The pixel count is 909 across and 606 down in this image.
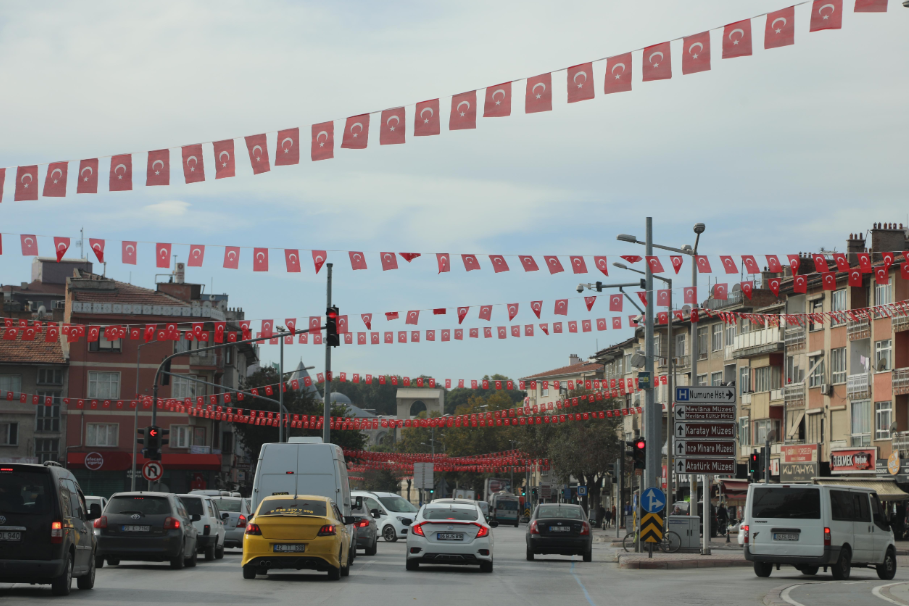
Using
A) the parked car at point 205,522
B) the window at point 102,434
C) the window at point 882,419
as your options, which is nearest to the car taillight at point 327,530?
the parked car at point 205,522

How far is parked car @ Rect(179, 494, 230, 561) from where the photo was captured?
27219 mm

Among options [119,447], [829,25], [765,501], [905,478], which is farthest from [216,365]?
[829,25]

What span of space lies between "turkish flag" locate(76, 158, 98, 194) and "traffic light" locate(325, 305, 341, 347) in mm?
13907

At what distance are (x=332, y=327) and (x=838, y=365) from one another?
1343 inches

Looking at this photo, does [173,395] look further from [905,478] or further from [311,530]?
[311,530]

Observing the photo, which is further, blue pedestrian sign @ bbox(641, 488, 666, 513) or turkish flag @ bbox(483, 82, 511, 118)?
blue pedestrian sign @ bbox(641, 488, 666, 513)

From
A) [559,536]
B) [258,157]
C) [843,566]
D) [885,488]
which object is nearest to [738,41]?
[258,157]

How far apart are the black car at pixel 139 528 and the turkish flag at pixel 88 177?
20.3ft

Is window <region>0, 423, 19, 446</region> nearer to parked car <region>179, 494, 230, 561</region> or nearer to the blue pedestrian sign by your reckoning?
parked car <region>179, 494, 230, 561</region>

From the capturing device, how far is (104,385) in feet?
242

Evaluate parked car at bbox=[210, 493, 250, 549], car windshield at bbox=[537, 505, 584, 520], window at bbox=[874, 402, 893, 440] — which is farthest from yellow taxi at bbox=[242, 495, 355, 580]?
window at bbox=[874, 402, 893, 440]

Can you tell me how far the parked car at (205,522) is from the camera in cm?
2722

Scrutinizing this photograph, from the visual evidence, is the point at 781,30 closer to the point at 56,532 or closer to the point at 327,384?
the point at 56,532

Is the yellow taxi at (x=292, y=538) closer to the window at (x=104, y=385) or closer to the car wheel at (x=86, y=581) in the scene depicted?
the car wheel at (x=86, y=581)
